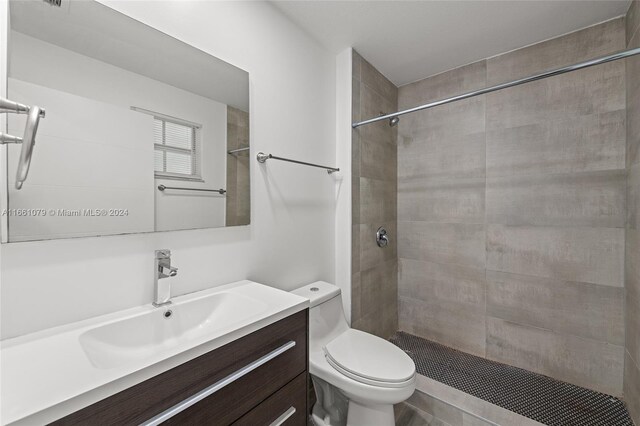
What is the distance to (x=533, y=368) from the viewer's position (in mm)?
1856

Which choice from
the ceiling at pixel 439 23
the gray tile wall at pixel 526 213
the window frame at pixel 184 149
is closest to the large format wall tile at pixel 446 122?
the gray tile wall at pixel 526 213

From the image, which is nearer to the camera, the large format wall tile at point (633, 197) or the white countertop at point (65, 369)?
the white countertop at point (65, 369)

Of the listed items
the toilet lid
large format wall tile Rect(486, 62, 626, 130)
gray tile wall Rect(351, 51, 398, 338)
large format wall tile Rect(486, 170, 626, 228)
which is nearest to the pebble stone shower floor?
gray tile wall Rect(351, 51, 398, 338)

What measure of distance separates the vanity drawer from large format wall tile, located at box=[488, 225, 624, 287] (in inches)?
66.8

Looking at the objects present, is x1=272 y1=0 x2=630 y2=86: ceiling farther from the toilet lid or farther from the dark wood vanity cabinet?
the toilet lid

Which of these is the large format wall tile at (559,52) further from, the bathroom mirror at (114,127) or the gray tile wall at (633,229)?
the bathroom mirror at (114,127)

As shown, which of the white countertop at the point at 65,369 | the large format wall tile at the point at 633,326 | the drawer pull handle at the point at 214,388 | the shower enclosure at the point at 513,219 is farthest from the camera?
the shower enclosure at the point at 513,219

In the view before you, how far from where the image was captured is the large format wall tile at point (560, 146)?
1.63 metres

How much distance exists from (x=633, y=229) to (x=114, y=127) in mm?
2516

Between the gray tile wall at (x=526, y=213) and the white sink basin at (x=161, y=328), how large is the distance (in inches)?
69.4

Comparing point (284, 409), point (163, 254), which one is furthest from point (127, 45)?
point (284, 409)

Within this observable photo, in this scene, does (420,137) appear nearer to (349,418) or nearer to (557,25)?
(557,25)

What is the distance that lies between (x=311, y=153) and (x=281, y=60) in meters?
0.56

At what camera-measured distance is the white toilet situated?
121 cm
